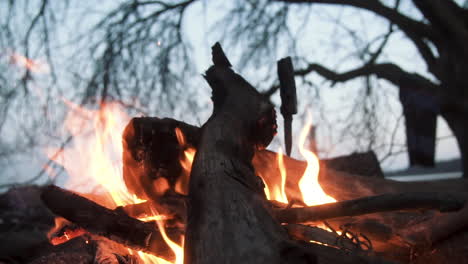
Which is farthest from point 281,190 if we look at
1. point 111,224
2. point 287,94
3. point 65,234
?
point 65,234

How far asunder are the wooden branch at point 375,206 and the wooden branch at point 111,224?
0.67 meters

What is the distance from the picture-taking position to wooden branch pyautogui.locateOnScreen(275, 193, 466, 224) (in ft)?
5.34

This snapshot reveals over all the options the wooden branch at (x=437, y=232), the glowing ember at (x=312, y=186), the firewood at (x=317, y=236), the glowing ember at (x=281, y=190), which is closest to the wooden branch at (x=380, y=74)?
the glowing ember at (x=312, y=186)

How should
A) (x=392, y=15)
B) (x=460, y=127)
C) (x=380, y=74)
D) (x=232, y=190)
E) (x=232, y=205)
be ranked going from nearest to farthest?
(x=232, y=205)
(x=232, y=190)
(x=460, y=127)
(x=392, y=15)
(x=380, y=74)

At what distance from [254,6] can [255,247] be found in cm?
465

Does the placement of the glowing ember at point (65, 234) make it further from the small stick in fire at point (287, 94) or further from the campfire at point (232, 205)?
the small stick in fire at point (287, 94)

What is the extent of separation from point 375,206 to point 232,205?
70 cm

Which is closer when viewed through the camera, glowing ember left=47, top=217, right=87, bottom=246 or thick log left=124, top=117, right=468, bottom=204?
glowing ember left=47, top=217, right=87, bottom=246

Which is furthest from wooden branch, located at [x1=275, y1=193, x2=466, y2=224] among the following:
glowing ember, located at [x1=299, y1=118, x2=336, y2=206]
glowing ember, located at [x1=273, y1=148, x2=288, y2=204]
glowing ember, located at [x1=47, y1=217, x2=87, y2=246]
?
glowing ember, located at [x1=47, y1=217, x2=87, y2=246]

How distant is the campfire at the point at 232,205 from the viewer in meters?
1.50

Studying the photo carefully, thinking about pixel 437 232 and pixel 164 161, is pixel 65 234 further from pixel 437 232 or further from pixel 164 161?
pixel 437 232

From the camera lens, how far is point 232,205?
5.25 ft

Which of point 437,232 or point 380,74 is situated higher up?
point 380,74

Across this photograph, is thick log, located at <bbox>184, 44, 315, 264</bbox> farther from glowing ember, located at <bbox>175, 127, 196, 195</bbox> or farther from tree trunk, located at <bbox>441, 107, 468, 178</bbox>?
tree trunk, located at <bbox>441, 107, 468, 178</bbox>
